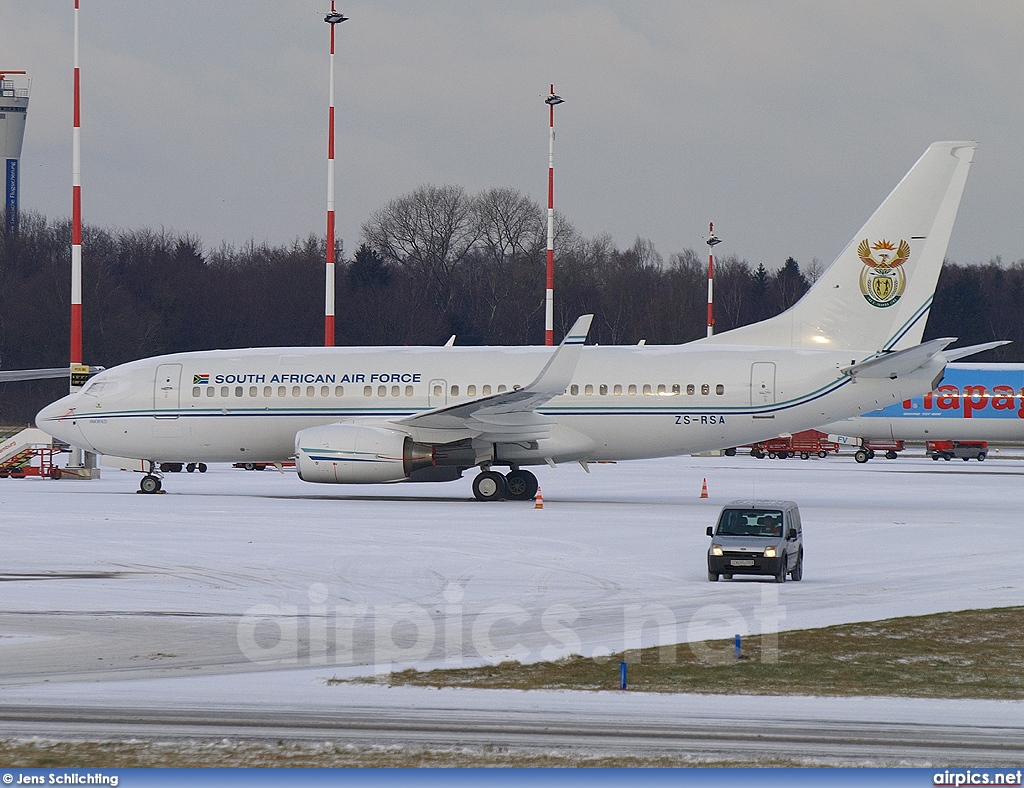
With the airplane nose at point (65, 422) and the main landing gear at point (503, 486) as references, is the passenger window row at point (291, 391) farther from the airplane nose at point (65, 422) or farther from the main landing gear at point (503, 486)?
the airplane nose at point (65, 422)

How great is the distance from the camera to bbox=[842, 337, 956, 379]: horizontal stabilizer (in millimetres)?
28344

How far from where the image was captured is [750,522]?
60.1 ft

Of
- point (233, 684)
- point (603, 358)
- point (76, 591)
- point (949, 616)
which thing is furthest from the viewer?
point (603, 358)

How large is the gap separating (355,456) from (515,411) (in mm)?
3908

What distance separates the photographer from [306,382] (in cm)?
3191

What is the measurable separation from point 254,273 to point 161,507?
6728 cm

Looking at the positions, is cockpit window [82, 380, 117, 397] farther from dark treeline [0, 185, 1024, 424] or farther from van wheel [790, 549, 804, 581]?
dark treeline [0, 185, 1024, 424]

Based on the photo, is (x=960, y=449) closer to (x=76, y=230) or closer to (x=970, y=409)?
(x=970, y=409)

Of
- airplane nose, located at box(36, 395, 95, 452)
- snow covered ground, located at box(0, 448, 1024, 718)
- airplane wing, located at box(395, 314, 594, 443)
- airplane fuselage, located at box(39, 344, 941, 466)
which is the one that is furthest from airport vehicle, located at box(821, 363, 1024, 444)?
airplane nose, located at box(36, 395, 95, 452)

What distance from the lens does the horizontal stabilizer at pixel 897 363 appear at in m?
28.3

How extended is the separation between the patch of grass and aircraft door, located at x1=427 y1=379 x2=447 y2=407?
60.4 ft

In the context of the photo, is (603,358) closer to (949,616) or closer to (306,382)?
(306,382)

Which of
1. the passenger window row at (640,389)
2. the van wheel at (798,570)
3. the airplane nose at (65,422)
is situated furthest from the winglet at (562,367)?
the airplane nose at (65,422)

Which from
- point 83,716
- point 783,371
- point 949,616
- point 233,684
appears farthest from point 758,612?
point 783,371
